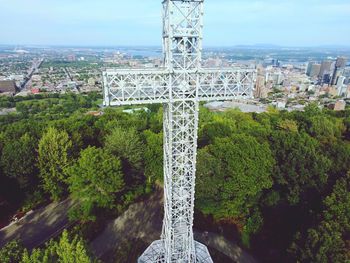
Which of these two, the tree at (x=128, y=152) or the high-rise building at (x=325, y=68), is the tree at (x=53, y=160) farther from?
the high-rise building at (x=325, y=68)

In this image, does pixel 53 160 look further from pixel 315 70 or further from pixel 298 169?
pixel 315 70

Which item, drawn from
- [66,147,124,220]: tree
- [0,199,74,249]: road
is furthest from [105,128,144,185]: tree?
[0,199,74,249]: road

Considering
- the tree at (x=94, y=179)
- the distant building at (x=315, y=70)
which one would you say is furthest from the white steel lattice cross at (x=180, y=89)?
the distant building at (x=315, y=70)

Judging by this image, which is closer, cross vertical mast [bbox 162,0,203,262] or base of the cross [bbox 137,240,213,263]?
cross vertical mast [bbox 162,0,203,262]

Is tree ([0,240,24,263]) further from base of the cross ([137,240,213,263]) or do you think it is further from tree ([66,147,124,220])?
tree ([66,147,124,220])

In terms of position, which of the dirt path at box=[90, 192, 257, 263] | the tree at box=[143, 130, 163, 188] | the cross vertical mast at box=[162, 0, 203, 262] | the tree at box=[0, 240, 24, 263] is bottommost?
the dirt path at box=[90, 192, 257, 263]

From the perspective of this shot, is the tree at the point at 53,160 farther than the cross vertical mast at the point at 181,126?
Yes
